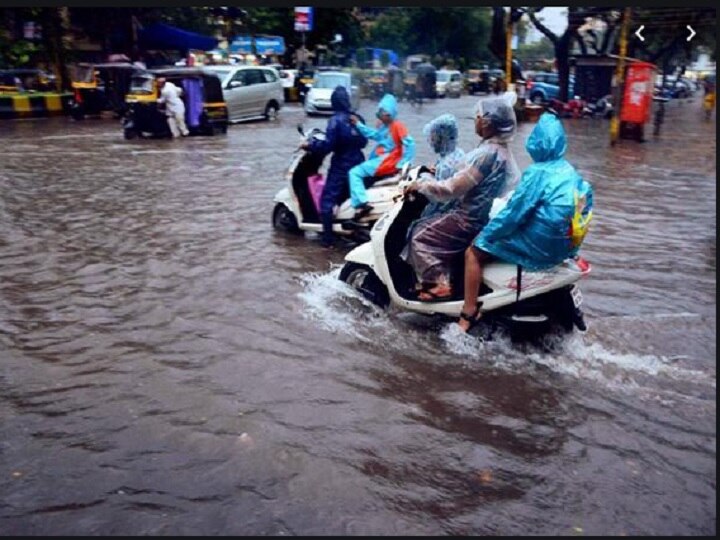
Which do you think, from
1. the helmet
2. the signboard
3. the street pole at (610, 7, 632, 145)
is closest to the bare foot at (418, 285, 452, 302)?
the helmet

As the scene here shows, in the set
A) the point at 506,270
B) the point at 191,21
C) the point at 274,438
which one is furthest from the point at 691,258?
the point at 191,21

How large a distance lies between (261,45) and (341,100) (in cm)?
3523

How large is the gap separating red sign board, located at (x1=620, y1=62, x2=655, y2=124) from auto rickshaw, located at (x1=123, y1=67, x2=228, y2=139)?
396 inches

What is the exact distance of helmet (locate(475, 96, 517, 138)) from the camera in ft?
16.4

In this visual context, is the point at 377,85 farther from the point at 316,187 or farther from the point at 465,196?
the point at 465,196

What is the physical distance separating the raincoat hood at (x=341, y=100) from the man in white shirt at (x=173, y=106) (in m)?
11.9

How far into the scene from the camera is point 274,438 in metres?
3.96

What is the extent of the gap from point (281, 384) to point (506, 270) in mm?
1576

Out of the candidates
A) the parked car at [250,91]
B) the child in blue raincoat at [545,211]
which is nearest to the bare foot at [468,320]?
the child in blue raincoat at [545,211]

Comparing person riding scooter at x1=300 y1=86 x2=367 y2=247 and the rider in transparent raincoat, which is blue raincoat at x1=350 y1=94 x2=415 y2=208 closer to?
person riding scooter at x1=300 y1=86 x2=367 y2=247

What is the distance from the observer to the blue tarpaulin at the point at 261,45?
1610 inches

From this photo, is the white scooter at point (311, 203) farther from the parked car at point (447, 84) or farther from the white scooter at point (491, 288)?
the parked car at point (447, 84)

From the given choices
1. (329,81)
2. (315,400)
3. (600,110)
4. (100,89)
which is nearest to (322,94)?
(329,81)

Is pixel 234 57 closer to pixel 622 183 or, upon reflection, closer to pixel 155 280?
pixel 622 183
